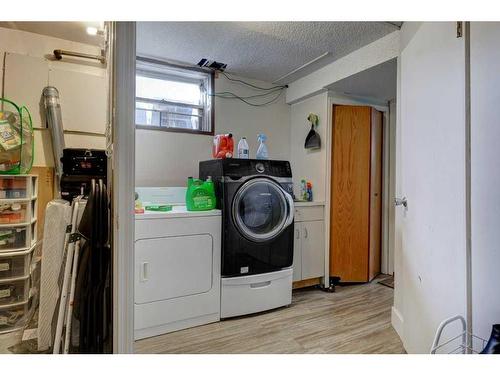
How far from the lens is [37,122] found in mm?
2199

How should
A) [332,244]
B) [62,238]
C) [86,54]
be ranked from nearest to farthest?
[62,238]
[86,54]
[332,244]

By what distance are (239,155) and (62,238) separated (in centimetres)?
156

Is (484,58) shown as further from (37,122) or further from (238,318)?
(37,122)

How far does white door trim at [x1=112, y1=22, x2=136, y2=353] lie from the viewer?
0.97m

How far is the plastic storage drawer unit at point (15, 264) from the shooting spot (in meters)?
1.76

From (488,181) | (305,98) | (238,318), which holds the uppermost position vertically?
(305,98)

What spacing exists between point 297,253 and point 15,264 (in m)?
2.23

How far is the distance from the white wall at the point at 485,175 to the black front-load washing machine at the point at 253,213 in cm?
139

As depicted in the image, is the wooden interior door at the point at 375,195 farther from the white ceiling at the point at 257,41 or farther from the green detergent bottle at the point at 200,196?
the green detergent bottle at the point at 200,196

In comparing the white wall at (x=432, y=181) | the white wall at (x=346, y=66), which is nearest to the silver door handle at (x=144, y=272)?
the white wall at (x=432, y=181)

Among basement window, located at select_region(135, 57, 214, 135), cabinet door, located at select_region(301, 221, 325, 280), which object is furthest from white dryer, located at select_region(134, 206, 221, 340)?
basement window, located at select_region(135, 57, 214, 135)

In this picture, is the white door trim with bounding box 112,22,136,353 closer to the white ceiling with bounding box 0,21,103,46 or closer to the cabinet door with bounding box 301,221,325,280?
the white ceiling with bounding box 0,21,103,46
